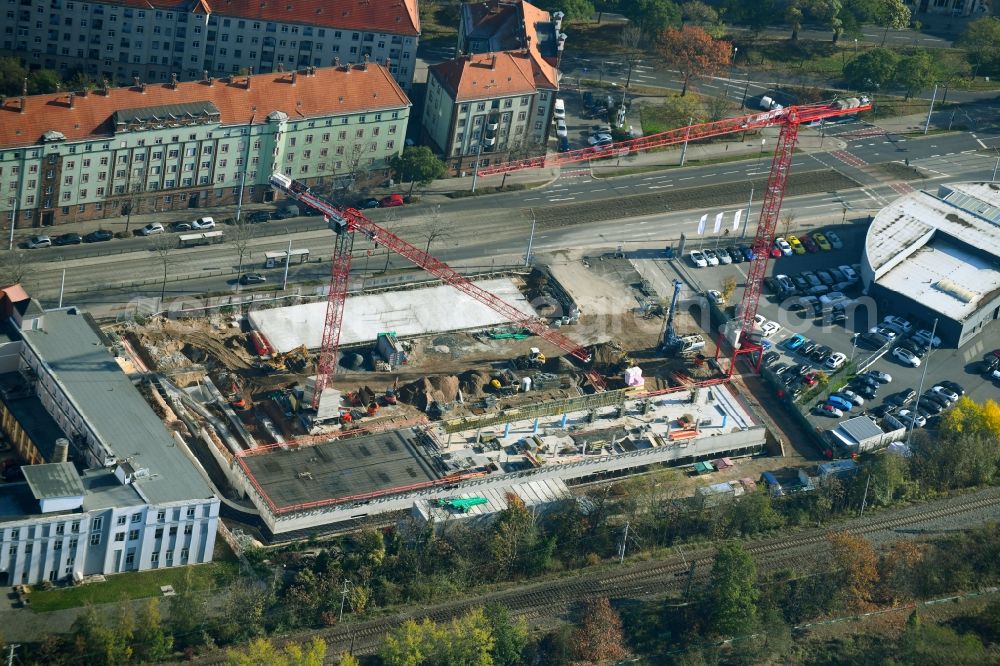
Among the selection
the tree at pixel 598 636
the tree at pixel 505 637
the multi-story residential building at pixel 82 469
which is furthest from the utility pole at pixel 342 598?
the tree at pixel 598 636

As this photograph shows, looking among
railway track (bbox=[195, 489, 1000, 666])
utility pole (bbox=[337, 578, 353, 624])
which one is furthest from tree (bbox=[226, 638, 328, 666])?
utility pole (bbox=[337, 578, 353, 624])

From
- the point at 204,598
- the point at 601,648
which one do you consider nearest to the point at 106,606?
the point at 204,598

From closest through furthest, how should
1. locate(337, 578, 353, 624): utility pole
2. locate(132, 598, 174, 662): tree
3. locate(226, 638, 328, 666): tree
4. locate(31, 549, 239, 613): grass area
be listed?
locate(226, 638, 328, 666): tree
locate(132, 598, 174, 662): tree
locate(31, 549, 239, 613): grass area
locate(337, 578, 353, 624): utility pole

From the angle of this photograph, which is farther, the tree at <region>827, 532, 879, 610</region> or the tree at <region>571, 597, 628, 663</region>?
the tree at <region>827, 532, 879, 610</region>

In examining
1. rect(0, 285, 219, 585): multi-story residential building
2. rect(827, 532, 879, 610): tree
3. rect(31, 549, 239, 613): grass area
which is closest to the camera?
rect(31, 549, 239, 613): grass area

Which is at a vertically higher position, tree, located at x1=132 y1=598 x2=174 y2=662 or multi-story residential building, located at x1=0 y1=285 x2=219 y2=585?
multi-story residential building, located at x1=0 y1=285 x2=219 y2=585

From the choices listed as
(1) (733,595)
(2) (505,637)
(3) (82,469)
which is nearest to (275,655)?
(2) (505,637)

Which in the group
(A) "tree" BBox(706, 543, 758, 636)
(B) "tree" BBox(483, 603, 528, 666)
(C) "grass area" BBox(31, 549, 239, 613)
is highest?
(A) "tree" BBox(706, 543, 758, 636)

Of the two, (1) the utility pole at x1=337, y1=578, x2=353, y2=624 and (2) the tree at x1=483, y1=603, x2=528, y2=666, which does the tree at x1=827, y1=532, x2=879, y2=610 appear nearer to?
(2) the tree at x1=483, y1=603, x2=528, y2=666
